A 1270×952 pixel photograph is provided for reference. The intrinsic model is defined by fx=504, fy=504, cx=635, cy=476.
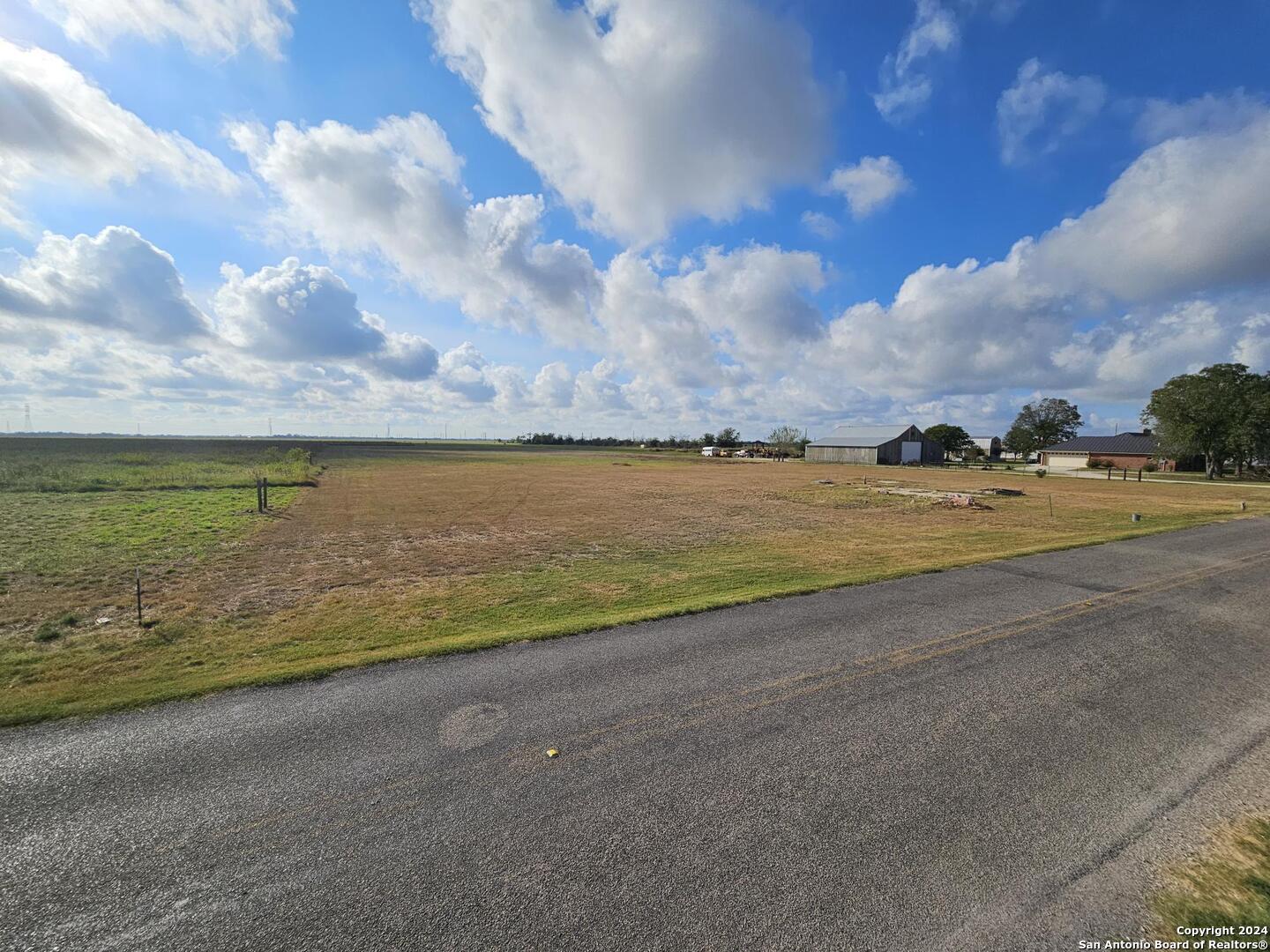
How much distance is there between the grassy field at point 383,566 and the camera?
24.6 feet

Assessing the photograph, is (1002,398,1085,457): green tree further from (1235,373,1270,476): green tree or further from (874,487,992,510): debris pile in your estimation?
(874,487,992,510): debris pile

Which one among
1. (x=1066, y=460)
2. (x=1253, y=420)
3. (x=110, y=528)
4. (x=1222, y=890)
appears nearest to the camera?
(x=1222, y=890)

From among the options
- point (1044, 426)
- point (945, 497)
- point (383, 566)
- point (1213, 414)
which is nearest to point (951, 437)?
point (1044, 426)

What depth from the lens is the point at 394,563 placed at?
13789 mm

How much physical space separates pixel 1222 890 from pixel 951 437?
124 meters

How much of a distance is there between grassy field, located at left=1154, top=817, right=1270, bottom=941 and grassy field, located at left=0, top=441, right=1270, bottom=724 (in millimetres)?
6335

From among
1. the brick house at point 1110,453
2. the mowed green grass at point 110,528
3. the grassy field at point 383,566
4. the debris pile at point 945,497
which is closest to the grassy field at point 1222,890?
the grassy field at point 383,566

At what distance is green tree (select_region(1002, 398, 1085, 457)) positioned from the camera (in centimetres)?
10381

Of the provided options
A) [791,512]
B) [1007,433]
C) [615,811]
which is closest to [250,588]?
[615,811]

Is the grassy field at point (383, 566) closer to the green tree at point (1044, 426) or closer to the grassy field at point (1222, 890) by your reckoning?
the grassy field at point (1222, 890)

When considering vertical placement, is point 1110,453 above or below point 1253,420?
below

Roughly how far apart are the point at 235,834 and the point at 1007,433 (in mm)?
135907

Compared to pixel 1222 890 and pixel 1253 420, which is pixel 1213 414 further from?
pixel 1222 890

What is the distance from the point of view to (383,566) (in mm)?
13461
